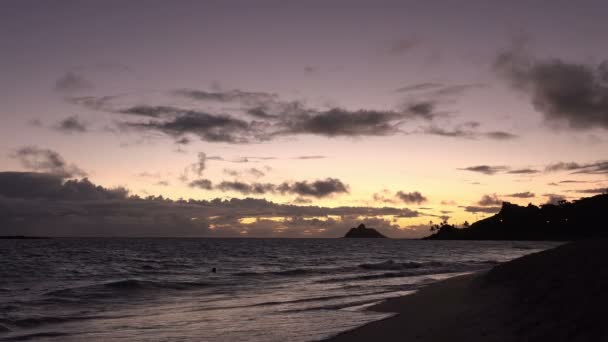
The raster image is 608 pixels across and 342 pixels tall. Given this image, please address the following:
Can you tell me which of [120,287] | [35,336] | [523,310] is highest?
[523,310]

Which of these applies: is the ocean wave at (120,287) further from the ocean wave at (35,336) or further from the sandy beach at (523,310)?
the sandy beach at (523,310)

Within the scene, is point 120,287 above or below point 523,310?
below

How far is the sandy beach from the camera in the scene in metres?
12.0

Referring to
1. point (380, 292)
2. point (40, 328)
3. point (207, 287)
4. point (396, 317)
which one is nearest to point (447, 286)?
point (380, 292)

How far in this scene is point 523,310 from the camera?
50.7 ft

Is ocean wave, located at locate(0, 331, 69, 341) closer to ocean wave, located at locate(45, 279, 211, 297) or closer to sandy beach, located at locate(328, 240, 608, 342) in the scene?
sandy beach, located at locate(328, 240, 608, 342)

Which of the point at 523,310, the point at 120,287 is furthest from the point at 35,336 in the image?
the point at 120,287

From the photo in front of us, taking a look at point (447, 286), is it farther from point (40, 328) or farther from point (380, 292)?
point (40, 328)

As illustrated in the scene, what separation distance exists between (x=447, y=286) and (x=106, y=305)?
20.4 meters

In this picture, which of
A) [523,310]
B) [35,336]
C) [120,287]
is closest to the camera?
[523,310]

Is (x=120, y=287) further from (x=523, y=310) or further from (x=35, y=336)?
(x=523, y=310)

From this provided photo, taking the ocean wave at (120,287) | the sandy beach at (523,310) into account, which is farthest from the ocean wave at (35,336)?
the ocean wave at (120,287)

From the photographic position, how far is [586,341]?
1036 centimetres

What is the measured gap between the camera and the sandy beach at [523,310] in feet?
39.5
